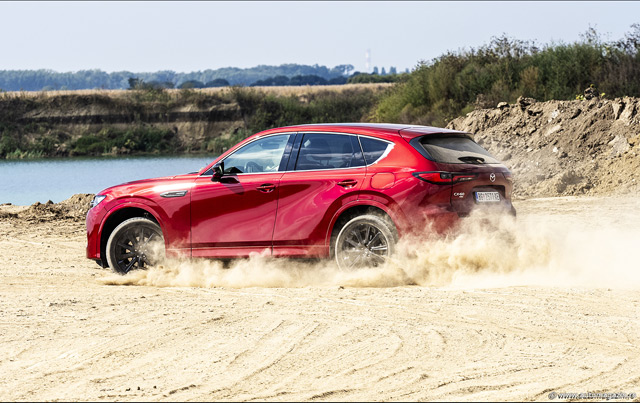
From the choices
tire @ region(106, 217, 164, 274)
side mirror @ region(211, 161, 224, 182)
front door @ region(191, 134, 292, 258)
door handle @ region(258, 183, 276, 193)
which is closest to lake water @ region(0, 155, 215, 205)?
tire @ region(106, 217, 164, 274)

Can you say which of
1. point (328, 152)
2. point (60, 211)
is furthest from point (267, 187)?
point (60, 211)

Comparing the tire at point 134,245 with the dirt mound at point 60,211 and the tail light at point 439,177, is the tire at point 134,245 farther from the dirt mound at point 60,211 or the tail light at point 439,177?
the dirt mound at point 60,211

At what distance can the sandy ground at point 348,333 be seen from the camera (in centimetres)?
572

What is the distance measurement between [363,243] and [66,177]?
25818 millimetres

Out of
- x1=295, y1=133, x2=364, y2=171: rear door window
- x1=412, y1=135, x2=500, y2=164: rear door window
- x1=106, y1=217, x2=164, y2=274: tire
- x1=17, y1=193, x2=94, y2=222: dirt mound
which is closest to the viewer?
x1=412, y1=135, x2=500, y2=164: rear door window

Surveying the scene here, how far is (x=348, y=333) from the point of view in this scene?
7.12 metres

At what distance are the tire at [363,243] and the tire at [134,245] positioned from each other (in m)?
2.38

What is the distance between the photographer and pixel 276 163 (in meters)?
9.65

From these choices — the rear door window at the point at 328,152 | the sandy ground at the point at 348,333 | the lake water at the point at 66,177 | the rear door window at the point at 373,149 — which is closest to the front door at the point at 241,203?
the rear door window at the point at 328,152

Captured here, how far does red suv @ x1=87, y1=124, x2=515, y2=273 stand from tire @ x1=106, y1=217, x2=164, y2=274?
0.01m

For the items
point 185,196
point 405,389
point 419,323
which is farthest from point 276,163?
point 405,389

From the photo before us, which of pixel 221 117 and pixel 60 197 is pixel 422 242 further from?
pixel 221 117

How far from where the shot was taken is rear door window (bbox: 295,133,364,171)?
9266 millimetres

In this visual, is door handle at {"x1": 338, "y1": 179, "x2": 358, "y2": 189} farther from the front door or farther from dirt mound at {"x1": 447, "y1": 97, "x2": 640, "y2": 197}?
dirt mound at {"x1": 447, "y1": 97, "x2": 640, "y2": 197}
